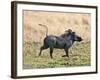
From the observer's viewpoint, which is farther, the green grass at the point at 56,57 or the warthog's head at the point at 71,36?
the warthog's head at the point at 71,36

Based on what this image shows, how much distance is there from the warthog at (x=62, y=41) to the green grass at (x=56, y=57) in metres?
0.04

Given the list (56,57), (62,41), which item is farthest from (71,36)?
(56,57)

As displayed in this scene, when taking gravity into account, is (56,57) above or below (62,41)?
below

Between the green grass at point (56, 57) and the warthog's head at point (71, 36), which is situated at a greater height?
the warthog's head at point (71, 36)

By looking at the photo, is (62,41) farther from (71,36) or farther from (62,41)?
(71,36)

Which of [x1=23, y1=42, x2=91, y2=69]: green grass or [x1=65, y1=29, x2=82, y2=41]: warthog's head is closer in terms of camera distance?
[x1=23, y1=42, x2=91, y2=69]: green grass

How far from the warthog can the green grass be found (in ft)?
0.12

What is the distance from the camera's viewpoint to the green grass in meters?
2.07

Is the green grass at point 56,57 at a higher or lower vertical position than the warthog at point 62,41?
lower

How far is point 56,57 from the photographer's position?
2.18 m

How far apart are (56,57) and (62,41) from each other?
153mm

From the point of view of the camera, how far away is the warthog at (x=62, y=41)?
2.15 m

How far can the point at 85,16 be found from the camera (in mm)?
2311

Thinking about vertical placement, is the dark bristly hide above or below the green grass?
above
